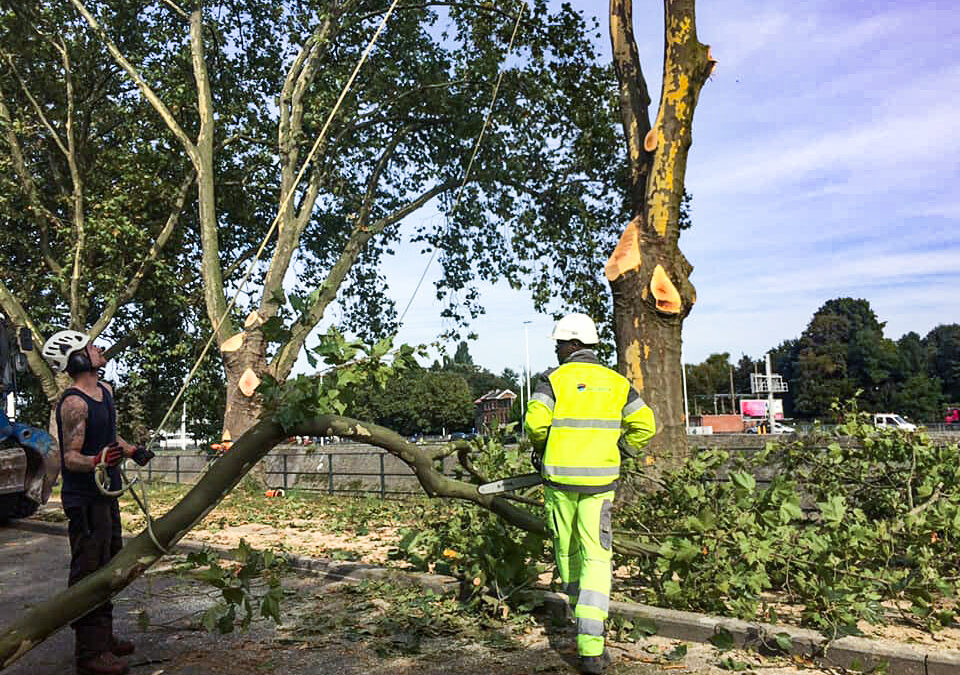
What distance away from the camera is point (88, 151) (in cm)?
2155

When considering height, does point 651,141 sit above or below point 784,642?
above

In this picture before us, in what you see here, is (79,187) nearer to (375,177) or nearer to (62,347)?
(375,177)

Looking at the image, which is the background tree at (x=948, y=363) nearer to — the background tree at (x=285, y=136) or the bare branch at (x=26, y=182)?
the background tree at (x=285, y=136)

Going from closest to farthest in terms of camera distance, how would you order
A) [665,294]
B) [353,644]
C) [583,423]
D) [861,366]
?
1. [583,423]
2. [353,644]
3. [665,294]
4. [861,366]

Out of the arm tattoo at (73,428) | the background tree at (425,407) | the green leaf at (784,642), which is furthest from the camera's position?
the background tree at (425,407)

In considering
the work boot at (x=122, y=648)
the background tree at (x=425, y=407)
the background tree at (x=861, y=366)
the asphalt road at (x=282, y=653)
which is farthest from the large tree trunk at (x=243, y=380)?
the background tree at (x=861, y=366)

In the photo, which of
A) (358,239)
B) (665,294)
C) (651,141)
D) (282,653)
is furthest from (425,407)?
(282,653)

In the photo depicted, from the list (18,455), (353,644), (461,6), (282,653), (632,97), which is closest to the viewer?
(282,653)

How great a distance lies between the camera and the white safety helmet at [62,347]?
16.2ft

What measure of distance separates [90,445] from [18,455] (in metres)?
7.93

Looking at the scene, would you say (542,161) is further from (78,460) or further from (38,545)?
(78,460)

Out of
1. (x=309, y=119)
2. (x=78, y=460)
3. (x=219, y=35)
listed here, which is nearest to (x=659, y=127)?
(x=78, y=460)

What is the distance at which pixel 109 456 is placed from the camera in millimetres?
4648

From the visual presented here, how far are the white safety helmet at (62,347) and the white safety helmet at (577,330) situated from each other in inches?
116
